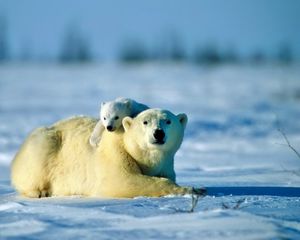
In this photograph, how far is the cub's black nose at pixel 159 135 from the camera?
3877mm

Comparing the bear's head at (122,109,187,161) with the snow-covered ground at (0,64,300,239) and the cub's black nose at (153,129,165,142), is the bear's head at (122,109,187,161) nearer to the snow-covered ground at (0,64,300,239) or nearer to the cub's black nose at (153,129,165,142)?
the cub's black nose at (153,129,165,142)

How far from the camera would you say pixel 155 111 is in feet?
13.3

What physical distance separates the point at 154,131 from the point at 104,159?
569 millimetres

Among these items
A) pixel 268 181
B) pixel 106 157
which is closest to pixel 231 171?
pixel 268 181

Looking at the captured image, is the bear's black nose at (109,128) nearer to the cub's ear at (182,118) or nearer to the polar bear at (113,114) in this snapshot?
the polar bear at (113,114)

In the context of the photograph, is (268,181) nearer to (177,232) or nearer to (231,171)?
(231,171)

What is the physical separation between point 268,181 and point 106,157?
4.60 ft

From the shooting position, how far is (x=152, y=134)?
153 inches

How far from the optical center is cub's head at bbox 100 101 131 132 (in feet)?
13.9

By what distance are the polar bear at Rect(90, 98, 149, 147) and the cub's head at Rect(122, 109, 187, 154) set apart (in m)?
0.13

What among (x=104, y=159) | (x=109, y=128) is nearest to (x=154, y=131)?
(x=109, y=128)

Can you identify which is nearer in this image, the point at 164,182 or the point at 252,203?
the point at 252,203

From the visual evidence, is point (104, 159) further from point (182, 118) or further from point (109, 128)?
point (182, 118)

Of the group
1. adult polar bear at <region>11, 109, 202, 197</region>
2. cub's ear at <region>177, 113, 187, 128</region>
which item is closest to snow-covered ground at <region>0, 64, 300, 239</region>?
adult polar bear at <region>11, 109, 202, 197</region>
